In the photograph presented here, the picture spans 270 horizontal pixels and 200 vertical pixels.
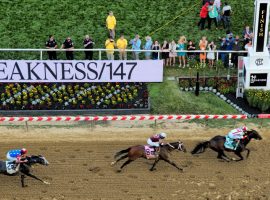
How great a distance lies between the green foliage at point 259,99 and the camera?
21469 mm

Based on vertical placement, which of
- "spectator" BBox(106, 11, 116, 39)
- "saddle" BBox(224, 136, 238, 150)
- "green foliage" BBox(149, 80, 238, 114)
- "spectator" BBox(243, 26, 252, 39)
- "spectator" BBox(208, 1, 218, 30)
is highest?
"spectator" BBox(208, 1, 218, 30)

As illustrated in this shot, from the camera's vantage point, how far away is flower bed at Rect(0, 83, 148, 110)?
69.6 ft

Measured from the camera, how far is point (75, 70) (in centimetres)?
2188

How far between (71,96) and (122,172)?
5.78 metres

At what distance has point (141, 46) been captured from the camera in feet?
86.3

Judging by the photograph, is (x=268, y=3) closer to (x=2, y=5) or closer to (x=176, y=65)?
(x=176, y=65)

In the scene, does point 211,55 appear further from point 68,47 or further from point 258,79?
point 68,47

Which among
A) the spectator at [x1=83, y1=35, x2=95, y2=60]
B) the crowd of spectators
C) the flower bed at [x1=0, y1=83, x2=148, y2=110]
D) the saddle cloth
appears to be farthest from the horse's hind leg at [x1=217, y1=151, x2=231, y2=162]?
the spectator at [x1=83, y1=35, x2=95, y2=60]

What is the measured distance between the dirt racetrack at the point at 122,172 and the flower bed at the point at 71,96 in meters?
1.51

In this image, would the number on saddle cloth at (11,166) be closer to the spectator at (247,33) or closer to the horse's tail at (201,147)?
the horse's tail at (201,147)

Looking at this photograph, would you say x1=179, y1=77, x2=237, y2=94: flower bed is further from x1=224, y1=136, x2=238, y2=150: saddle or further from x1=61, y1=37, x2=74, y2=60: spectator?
x1=224, y1=136, x2=238, y2=150: saddle

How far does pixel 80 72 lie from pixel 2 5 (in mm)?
10294

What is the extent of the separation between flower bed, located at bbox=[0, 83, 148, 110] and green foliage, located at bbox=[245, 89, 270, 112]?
441 centimetres

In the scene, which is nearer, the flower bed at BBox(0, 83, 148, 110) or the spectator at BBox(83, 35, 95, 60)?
the flower bed at BBox(0, 83, 148, 110)
